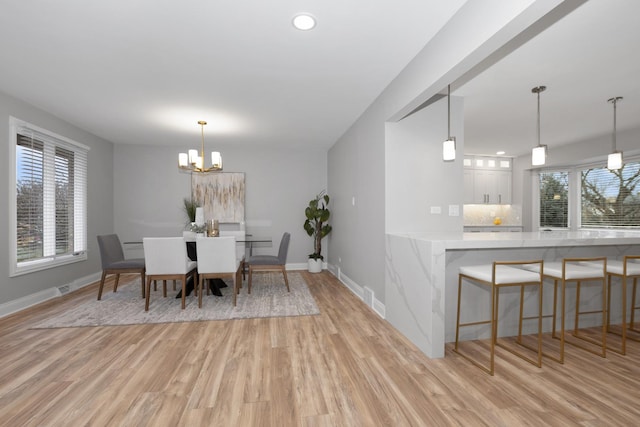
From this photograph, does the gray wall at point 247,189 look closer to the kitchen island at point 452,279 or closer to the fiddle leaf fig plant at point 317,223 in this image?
the fiddle leaf fig plant at point 317,223

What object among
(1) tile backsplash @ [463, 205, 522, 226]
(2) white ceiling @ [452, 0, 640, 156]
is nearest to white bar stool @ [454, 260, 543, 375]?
(2) white ceiling @ [452, 0, 640, 156]

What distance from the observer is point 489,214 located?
7.16 metres

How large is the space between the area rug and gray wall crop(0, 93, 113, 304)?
2.21 feet

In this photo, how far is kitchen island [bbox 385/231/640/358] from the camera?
246 cm

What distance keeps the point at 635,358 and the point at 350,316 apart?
7.80 feet

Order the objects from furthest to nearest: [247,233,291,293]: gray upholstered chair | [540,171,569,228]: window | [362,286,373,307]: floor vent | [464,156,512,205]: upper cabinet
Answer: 1. [464,156,512,205]: upper cabinet
2. [540,171,569,228]: window
3. [247,233,291,293]: gray upholstered chair
4. [362,286,373,307]: floor vent

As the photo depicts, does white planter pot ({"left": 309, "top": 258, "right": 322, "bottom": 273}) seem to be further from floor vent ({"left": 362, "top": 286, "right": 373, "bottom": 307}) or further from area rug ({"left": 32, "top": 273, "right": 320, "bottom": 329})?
floor vent ({"left": 362, "top": 286, "right": 373, "bottom": 307})

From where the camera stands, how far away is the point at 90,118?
448 centimetres

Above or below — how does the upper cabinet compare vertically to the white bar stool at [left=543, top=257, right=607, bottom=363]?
above

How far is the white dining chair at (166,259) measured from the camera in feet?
12.0

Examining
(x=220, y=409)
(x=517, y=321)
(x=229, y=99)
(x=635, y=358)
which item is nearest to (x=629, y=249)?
(x=635, y=358)

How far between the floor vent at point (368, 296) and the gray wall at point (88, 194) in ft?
13.7

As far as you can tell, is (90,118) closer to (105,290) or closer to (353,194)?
(105,290)

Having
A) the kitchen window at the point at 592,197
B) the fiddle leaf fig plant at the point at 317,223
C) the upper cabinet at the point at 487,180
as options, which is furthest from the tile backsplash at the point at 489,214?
the fiddle leaf fig plant at the point at 317,223
